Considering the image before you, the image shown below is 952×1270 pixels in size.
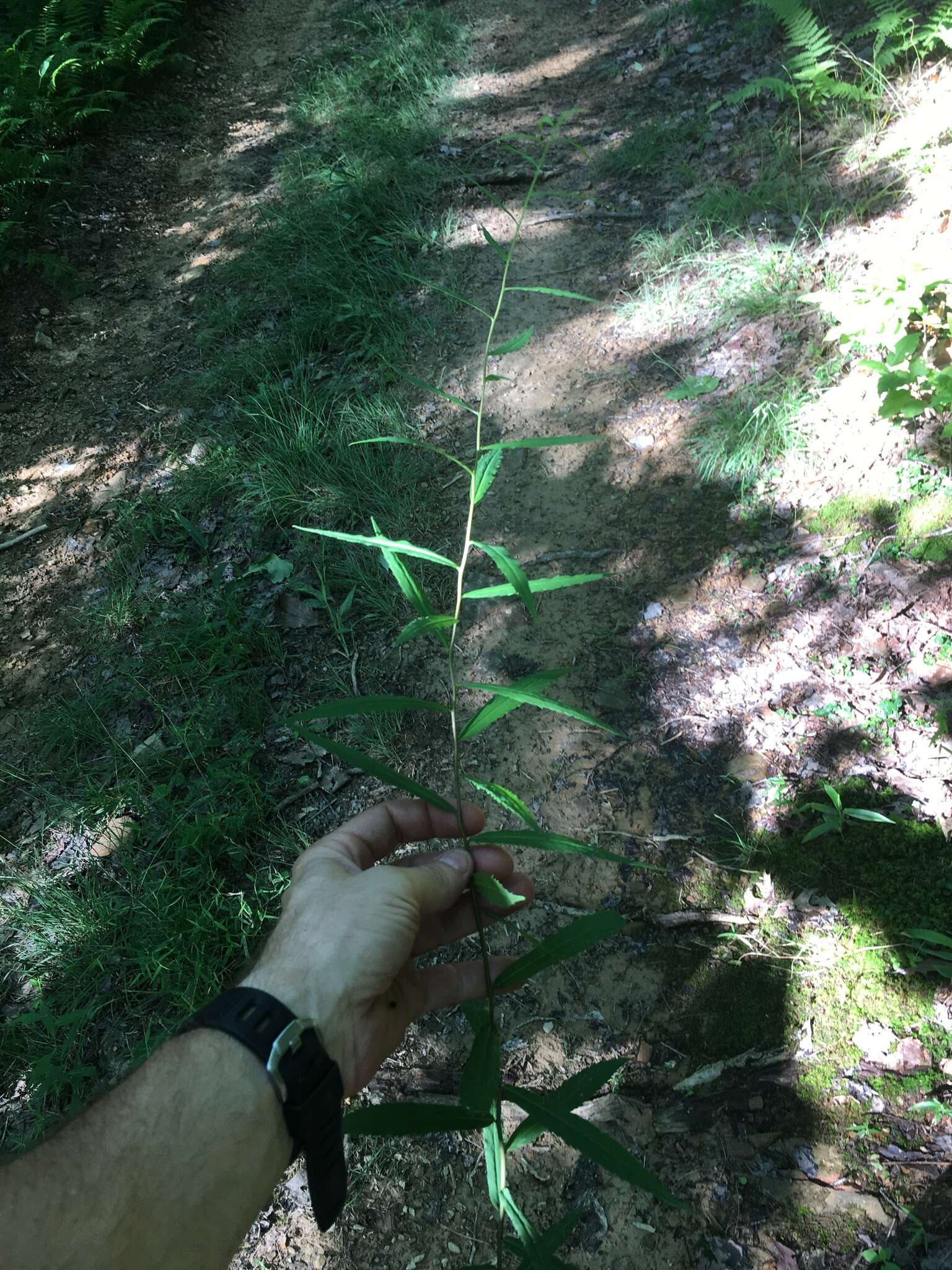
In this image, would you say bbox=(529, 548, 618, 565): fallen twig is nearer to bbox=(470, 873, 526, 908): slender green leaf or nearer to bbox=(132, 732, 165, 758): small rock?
bbox=(132, 732, 165, 758): small rock

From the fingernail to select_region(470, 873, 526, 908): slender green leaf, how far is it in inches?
1.3

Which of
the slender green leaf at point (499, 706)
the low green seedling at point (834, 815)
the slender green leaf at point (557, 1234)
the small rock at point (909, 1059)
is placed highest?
the slender green leaf at point (499, 706)

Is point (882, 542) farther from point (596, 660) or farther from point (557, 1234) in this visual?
point (557, 1234)

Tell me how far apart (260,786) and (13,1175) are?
1.65 m

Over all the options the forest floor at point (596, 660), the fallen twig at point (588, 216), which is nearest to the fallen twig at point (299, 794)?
the forest floor at point (596, 660)

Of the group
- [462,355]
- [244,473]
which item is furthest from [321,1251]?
[462,355]

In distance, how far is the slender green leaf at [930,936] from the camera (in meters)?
1.97

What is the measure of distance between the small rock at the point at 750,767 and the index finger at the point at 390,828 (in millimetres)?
1062

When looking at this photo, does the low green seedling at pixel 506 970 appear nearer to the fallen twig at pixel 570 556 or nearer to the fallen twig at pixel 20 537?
the fallen twig at pixel 570 556

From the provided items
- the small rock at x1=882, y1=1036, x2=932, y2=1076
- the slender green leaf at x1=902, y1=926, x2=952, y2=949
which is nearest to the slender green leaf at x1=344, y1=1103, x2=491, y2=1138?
the small rock at x1=882, y1=1036, x2=932, y2=1076

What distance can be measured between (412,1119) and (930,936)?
58.0 inches

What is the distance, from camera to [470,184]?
492cm

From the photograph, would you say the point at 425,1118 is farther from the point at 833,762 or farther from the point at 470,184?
the point at 470,184

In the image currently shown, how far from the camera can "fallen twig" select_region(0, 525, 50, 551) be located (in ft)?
12.8
